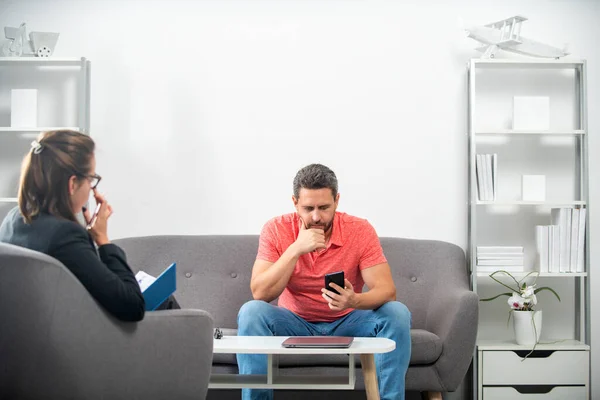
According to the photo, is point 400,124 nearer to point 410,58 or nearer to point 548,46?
point 410,58

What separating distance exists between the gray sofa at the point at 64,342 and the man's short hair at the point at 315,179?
1339mm

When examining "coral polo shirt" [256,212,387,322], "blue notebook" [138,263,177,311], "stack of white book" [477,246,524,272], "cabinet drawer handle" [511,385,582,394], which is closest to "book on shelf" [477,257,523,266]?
"stack of white book" [477,246,524,272]

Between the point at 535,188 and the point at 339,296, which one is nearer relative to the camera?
the point at 339,296

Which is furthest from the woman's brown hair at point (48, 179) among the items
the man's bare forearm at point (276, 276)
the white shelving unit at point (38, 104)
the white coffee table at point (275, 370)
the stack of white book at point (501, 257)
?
the stack of white book at point (501, 257)

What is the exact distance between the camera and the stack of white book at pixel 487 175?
3863mm

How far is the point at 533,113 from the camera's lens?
391 cm

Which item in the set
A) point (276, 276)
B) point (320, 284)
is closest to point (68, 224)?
point (276, 276)

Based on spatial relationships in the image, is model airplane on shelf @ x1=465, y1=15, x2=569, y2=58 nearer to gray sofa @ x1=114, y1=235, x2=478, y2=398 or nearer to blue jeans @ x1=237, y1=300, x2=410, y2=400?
gray sofa @ x1=114, y1=235, x2=478, y2=398

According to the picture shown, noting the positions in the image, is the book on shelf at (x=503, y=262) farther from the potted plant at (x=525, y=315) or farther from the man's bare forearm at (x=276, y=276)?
the man's bare forearm at (x=276, y=276)

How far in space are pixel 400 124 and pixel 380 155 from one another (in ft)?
0.64

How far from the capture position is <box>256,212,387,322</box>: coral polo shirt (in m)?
3.21

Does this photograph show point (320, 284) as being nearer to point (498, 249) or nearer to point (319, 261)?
point (319, 261)

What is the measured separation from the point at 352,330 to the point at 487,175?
1.27 m

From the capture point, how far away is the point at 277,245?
3232mm
